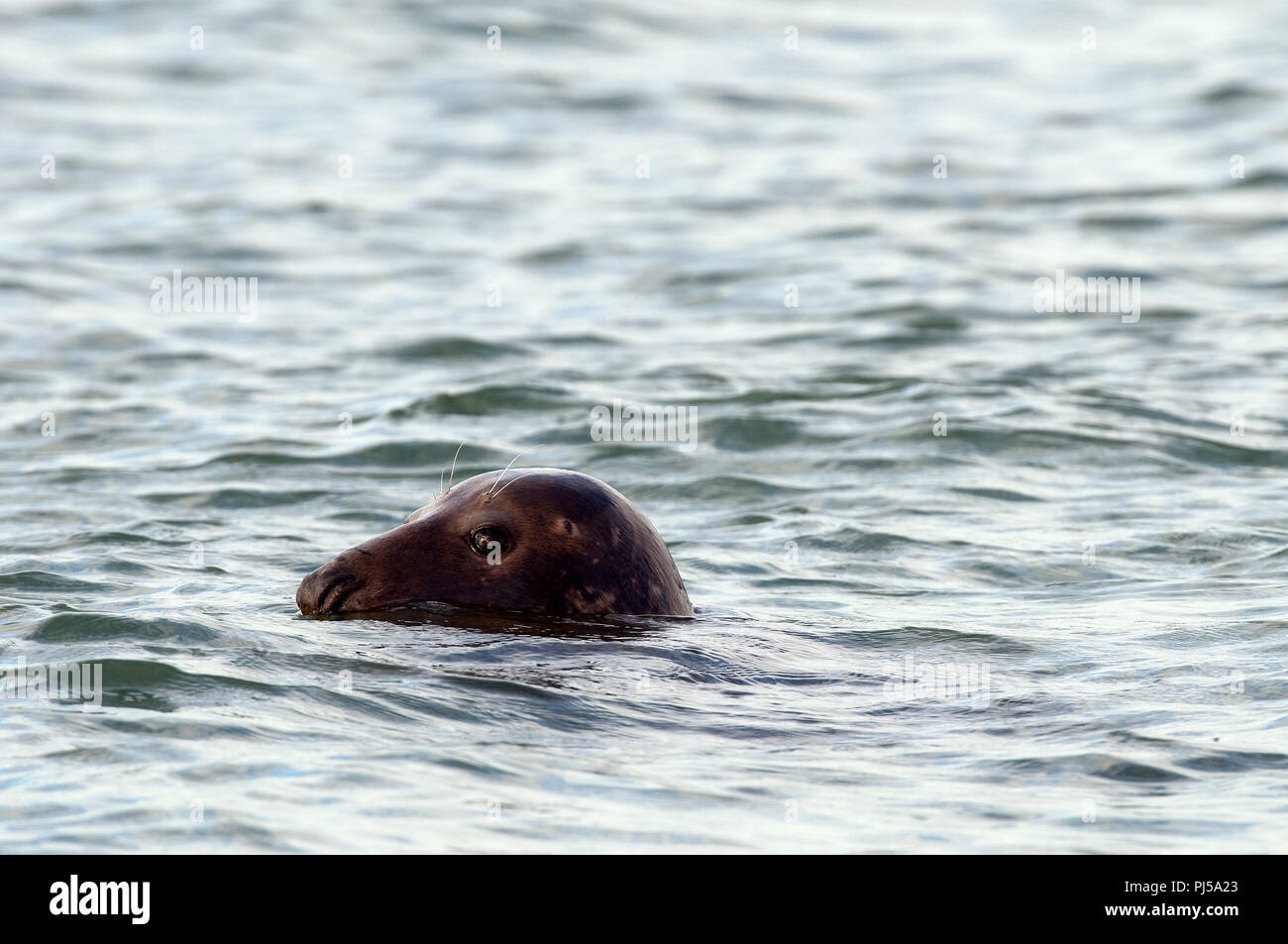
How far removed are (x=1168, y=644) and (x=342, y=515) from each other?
496cm

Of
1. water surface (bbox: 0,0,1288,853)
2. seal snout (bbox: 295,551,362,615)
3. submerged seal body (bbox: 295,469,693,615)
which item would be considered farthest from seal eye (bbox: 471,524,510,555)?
seal snout (bbox: 295,551,362,615)

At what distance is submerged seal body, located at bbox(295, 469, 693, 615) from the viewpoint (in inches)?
289

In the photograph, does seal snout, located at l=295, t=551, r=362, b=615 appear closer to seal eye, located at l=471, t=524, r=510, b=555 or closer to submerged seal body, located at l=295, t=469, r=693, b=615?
submerged seal body, located at l=295, t=469, r=693, b=615

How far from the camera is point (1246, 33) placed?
30.6m

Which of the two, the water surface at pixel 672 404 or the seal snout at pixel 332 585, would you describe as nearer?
the water surface at pixel 672 404

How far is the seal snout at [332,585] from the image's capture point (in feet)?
24.6

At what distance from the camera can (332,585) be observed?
750 cm

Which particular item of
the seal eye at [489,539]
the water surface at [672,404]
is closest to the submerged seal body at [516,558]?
the seal eye at [489,539]

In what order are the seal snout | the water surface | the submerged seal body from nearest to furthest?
the water surface
the submerged seal body
the seal snout

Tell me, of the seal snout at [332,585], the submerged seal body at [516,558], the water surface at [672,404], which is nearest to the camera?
the water surface at [672,404]

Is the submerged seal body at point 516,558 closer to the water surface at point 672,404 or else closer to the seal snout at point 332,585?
the seal snout at point 332,585

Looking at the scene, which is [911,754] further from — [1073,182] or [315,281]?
[1073,182]

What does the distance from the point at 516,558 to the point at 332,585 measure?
742mm
